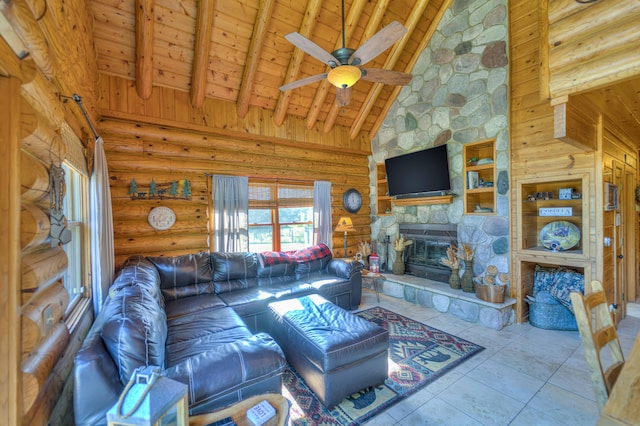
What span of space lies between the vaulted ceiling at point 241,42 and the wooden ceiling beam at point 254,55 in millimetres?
12

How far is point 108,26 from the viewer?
3.22 metres

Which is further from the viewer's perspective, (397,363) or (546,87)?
(397,363)

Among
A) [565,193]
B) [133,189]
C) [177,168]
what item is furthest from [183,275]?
[565,193]

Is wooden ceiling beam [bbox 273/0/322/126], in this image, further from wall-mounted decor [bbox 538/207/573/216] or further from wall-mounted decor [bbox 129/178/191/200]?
wall-mounted decor [bbox 538/207/573/216]

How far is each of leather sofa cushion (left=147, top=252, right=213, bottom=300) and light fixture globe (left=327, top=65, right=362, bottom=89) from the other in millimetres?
2829

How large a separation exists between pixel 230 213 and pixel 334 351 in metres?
3.01

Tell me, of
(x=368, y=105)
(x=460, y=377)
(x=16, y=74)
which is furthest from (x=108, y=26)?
(x=460, y=377)

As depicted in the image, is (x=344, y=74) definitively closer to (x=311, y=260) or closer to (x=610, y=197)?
(x=311, y=260)

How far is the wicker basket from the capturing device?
3.58 m

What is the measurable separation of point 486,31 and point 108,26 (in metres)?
5.11

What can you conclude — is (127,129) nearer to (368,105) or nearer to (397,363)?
(368,105)

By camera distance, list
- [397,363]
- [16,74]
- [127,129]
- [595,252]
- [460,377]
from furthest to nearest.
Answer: [127,129]
[595,252]
[397,363]
[460,377]
[16,74]

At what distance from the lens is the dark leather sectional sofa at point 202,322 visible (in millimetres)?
1414

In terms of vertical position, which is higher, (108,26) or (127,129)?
(108,26)
